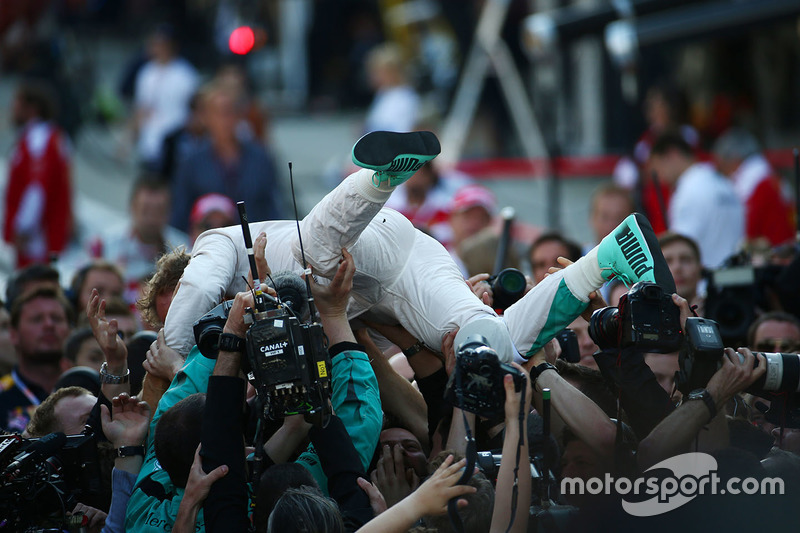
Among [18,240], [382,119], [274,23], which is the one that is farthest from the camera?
[274,23]

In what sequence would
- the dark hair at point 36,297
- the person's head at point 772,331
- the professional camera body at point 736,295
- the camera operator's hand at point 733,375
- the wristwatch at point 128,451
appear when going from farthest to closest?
1. the dark hair at point 36,297
2. the professional camera body at point 736,295
3. the person's head at point 772,331
4. the wristwatch at point 128,451
5. the camera operator's hand at point 733,375

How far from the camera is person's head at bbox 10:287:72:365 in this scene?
6039 mm

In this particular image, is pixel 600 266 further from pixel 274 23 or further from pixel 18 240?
pixel 274 23

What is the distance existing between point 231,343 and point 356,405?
1.72 ft

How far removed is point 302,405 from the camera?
384 centimetres

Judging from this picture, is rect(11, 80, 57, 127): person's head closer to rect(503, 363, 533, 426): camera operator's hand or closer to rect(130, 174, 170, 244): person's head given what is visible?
rect(130, 174, 170, 244): person's head

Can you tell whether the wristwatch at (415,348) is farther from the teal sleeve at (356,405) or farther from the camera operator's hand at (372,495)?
the camera operator's hand at (372,495)

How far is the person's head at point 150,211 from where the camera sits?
8626 mm

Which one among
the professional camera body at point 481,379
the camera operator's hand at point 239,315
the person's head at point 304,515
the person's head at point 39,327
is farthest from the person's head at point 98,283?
the professional camera body at point 481,379

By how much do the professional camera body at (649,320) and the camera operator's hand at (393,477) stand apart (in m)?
0.92

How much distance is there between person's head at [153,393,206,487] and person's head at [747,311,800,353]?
2.78 metres

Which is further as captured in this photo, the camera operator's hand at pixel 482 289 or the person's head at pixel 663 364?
Answer: the person's head at pixel 663 364

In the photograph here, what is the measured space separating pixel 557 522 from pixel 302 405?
37.1 inches

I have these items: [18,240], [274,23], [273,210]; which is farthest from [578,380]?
[274,23]
